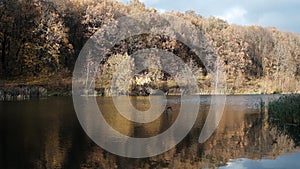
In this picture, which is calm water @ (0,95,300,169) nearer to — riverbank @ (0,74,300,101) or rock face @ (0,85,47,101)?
rock face @ (0,85,47,101)

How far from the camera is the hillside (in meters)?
50.0

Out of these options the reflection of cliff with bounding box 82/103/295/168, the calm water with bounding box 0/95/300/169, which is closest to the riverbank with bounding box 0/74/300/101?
the calm water with bounding box 0/95/300/169

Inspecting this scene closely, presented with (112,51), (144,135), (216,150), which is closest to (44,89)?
(112,51)

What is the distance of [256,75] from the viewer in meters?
68.5

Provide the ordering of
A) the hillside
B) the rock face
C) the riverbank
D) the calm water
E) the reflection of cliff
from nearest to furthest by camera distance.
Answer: the calm water
the reflection of cliff
the rock face
the riverbank
the hillside

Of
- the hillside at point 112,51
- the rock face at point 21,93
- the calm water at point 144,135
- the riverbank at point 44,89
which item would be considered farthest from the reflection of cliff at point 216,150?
the hillside at point 112,51

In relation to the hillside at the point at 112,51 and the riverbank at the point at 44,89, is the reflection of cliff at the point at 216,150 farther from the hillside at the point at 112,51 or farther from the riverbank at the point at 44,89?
the hillside at the point at 112,51

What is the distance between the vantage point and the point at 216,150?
13305mm

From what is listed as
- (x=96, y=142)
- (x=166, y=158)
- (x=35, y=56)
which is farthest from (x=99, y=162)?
(x=35, y=56)

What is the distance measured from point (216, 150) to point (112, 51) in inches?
1777

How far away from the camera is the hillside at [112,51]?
50.0m

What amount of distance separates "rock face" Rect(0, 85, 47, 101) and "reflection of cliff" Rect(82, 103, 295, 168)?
22.0 m

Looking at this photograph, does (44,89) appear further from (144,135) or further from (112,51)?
(144,135)

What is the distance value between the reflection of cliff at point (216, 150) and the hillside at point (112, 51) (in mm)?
28071
